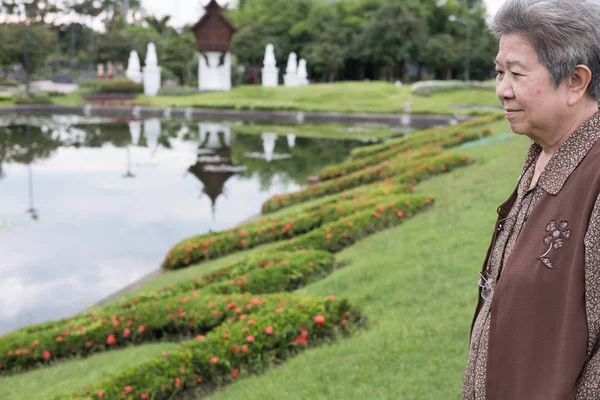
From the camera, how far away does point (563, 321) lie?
1621 mm

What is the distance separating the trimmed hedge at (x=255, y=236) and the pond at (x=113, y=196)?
0.70m

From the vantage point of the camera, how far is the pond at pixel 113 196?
8836 millimetres

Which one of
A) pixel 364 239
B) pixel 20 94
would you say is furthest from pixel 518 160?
pixel 20 94

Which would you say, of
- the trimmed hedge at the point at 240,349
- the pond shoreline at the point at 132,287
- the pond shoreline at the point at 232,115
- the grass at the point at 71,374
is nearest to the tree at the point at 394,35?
the pond shoreline at the point at 232,115

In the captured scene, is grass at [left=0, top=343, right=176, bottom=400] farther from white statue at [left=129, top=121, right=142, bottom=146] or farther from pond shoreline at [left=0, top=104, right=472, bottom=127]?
pond shoreline at [left=0, top=104, right=472, bottom=127]

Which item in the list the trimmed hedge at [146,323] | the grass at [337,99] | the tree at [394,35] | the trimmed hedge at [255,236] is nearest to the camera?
the trimmed hedge at [146,323]

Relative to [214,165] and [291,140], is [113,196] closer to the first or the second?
[214,165]

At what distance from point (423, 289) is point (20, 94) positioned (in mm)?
38866

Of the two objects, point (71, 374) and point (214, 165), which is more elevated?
point (214, 165)

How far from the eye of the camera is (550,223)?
1.63m

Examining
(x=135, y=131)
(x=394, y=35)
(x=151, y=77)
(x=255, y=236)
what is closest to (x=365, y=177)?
(x=255, y=236)

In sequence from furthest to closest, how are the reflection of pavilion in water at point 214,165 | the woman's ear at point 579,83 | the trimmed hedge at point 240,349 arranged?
the reflection of pavilion in water at point 214,165
the trimmed hedge at point 240,349
the woman's ear at point 579,83

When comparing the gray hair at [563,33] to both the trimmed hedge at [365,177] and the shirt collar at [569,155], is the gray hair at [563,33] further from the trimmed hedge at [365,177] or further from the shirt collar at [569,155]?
A: the trimmed hedge at [365,177]

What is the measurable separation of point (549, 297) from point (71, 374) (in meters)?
4.40
